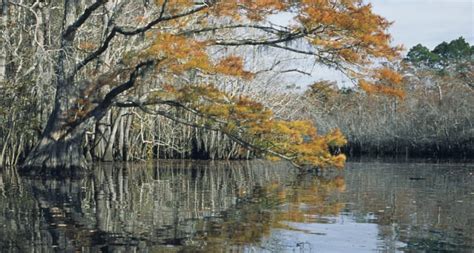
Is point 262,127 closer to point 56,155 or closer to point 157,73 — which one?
point 157,73

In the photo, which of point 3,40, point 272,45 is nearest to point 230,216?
point 272,45

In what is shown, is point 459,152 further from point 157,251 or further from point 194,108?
point 157,251

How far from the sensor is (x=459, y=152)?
41.6 m

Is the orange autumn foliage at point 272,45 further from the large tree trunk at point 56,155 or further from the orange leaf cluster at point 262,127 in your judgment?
the large tree trunk at point 56,155

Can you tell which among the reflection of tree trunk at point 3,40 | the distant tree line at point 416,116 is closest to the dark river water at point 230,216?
the reflection of tree trunk at point 3,40

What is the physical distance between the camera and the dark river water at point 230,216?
8.88 meters

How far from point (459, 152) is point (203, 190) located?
2867cm

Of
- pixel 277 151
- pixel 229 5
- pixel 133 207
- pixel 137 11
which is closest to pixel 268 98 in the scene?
pixel 137 11

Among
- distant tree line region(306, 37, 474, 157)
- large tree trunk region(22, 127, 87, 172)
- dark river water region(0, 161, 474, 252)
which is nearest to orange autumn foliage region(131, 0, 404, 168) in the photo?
dark river water region(0, 161, 474, 252)

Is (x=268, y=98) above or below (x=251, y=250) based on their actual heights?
above

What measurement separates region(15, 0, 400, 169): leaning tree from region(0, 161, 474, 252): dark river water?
1.34 m

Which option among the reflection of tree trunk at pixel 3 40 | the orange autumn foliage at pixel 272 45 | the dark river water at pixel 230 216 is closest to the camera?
the dark river water at pixel 230 216

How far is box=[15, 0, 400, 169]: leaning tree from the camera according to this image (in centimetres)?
1766

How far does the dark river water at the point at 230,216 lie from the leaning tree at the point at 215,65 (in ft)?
4.40
